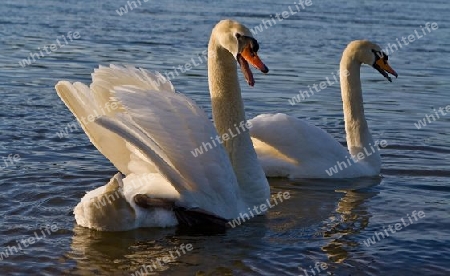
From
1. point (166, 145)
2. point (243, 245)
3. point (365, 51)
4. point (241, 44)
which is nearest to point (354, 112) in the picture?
point (365, 51)

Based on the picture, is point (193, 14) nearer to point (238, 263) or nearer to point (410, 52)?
point (410, 52)

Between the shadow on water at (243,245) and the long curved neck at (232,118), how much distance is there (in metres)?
0.36

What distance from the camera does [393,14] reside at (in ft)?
99.5

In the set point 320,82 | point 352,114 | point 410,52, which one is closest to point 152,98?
point 352,114

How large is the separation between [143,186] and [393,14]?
24.6 metres

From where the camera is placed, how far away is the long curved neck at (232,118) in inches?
300

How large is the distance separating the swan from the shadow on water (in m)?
0.14

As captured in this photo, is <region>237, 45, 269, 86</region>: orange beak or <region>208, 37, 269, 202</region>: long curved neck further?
<region>208, 37, 269, 202</region>: long curved neck

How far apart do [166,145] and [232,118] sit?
3.76ft

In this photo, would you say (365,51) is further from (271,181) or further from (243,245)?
(243,245)

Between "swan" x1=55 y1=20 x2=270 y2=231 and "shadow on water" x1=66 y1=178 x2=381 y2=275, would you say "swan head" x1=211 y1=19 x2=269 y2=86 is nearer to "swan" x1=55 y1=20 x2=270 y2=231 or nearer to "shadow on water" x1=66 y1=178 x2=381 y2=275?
"swan" x1=55 y1=20 x2=270 y2=231

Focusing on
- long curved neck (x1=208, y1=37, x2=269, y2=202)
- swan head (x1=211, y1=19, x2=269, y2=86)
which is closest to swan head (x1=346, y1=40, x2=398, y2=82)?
long curved neck (x1=208, y1=37, x2=269, y2=202)

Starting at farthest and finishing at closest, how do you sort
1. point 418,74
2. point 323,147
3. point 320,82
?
point 418,74
point 320,82
point 323,147

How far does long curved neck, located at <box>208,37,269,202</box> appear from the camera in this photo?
300 inches
